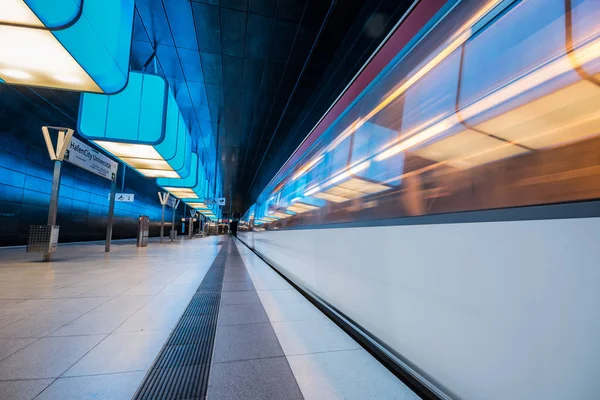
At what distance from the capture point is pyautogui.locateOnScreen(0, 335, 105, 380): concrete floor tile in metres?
1.57

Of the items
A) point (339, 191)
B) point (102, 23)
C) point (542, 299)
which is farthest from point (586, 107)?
point (102, 23)

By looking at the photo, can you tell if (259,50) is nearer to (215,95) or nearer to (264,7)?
(264,7)

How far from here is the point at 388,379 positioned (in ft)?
5.12

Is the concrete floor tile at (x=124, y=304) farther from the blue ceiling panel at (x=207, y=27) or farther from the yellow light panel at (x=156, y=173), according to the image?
the yellow light panel at (x=156, y=173)

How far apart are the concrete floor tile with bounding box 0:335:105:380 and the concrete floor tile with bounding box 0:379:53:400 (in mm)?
51

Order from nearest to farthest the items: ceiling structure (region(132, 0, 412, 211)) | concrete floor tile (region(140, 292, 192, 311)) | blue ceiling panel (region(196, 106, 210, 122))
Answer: concrete floor tile (region(140, 292, 192, 311)) → ceiling structure (region(132, 0, 412, 211)) → blue ceiling panel (region(196, 106, 210, 122))

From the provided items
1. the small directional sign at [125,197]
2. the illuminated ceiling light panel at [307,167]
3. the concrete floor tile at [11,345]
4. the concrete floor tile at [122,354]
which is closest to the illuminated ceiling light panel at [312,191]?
the illuminated ceiling light panel at [307,167]

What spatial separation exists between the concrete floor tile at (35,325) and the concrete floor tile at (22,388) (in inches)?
31.6

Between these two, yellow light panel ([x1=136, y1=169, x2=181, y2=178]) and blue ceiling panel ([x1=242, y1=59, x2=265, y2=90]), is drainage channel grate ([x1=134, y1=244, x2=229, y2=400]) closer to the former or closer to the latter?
blue ceiling panel ([x1=242, y1=59, x2=265, y2=90])

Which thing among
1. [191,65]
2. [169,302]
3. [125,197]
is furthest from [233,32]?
[125,197]

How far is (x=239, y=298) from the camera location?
342 centimetres

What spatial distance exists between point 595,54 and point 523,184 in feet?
1.37

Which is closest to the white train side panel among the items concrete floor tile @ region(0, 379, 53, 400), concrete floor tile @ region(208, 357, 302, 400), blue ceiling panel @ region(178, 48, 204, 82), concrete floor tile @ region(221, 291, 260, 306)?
concrete floor tile @ region(208, 357, 302, 400)

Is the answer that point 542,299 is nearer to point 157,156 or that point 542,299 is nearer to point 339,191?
point 339,191
